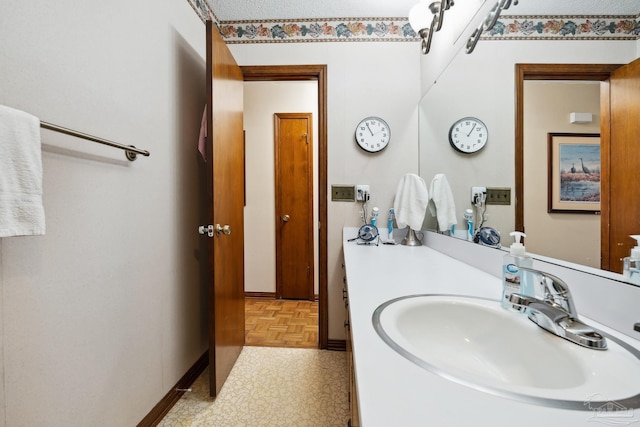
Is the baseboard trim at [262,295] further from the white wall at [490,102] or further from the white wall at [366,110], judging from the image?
the white wall at [490,102]

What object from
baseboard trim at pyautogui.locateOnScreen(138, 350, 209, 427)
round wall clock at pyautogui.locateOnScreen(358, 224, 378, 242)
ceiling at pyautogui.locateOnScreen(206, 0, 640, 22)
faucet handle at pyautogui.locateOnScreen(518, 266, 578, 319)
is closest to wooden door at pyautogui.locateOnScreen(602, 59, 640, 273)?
faucet handle at pyautogui.locateOnScreen(518, 266, 578, 319)

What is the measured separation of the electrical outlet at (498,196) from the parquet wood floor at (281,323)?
151cm

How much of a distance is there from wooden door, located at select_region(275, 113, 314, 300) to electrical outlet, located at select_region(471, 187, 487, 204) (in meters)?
1.83

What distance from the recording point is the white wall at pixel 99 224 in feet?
2.34

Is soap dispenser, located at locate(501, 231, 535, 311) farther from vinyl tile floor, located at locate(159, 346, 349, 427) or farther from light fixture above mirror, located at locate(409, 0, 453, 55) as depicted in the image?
light fixture above mirror, located at locate(409, 0, 453, 55)

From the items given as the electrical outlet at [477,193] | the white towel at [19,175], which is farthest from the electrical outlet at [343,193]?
the white towel at [19,175]

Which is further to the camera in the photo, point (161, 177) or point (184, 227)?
point (184, 227)

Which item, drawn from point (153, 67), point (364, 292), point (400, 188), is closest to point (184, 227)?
point (153, 67)

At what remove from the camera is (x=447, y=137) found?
4.75 feet

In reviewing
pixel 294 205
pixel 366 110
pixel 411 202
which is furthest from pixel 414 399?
pixel 294 205

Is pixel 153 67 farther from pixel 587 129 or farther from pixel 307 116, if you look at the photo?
pixel 307 116

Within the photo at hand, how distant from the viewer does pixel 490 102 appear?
3.34 ft

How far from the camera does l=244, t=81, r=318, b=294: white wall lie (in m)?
2.80

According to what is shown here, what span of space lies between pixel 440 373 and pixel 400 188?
1.44 metres
